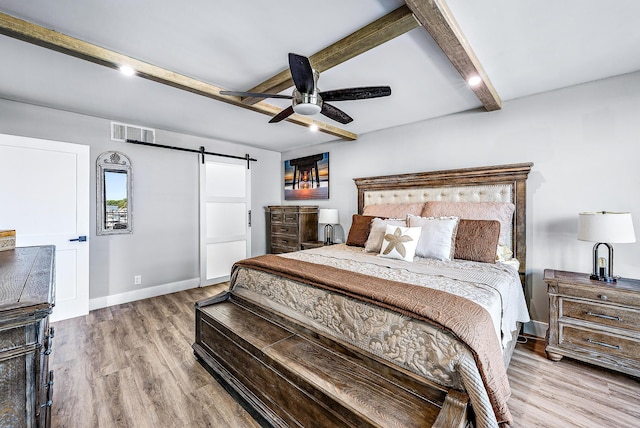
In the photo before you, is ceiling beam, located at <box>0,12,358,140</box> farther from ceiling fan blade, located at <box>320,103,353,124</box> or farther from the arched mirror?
the arched mirror

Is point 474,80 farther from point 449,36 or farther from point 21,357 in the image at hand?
point 21,357

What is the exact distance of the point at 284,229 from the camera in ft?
16.1

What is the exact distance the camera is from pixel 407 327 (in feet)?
4.58

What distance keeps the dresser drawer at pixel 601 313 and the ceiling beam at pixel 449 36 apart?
2.00m

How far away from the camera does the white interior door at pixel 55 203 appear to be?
114 inches

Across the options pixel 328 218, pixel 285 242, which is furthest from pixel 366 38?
pixel 285 242

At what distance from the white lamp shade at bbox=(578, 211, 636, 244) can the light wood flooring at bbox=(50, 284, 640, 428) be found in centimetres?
108

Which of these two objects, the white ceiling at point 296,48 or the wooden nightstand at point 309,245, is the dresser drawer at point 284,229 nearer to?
the wooden nightstand at point 309,245

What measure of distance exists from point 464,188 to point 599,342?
5.79ft

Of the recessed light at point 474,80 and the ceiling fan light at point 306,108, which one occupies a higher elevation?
the recessed light at point 474,80

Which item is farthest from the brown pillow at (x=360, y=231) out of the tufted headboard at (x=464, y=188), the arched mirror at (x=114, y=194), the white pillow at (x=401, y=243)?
the arched mirror at (x=114, y=194)

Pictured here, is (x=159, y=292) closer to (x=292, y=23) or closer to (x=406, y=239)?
(x=406, y=239)

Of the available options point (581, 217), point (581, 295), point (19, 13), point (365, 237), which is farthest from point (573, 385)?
point (19, 13)

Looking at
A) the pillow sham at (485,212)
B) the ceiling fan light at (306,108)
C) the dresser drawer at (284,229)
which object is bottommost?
the dresser drawer at (284,229)
